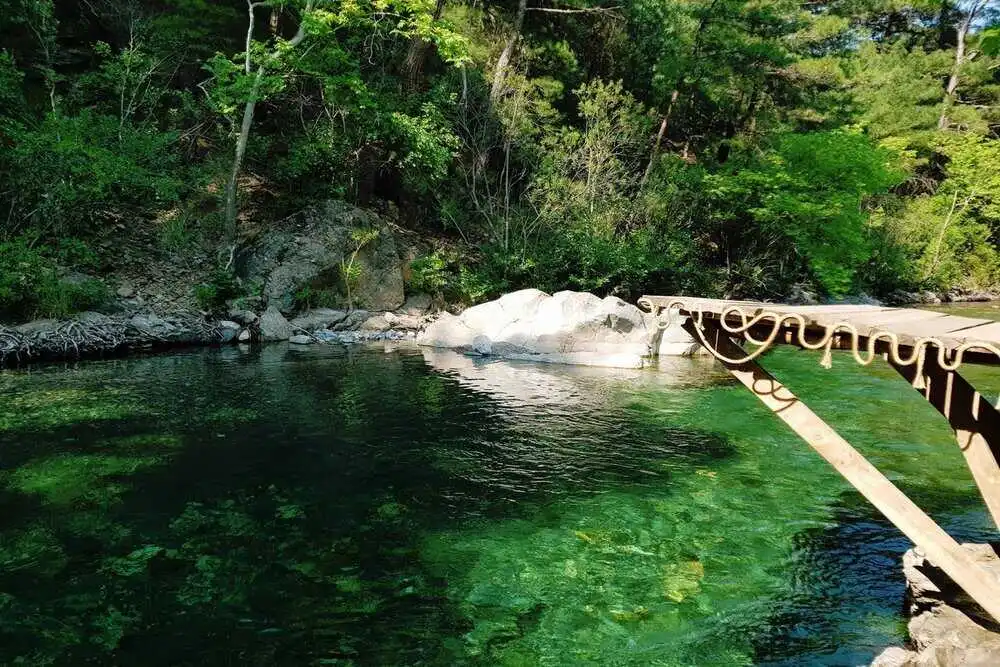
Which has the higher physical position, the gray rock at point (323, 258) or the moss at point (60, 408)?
the gray rock at point (323, 258)

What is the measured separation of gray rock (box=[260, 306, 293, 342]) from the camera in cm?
1716

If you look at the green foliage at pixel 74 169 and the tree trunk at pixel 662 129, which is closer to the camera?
the green foliage at pixel 74 169

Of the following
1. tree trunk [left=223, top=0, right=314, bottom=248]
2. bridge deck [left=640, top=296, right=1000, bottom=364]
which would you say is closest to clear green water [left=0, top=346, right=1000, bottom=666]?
bridge deck [left=640, top=296, right=1000, bottom=364]

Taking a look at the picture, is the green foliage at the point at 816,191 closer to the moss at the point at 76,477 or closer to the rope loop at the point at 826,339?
the rope loop at the point at 826,339

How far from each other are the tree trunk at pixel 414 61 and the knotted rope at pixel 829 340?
65.4 feet

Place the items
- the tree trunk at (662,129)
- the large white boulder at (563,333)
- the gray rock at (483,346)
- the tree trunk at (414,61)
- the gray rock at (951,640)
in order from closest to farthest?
the gray rock at (951,640), the large white boulder at (563,333), the gray rock at (483,346), the tree trunk at (414,61), the tree trunk at (662,129)

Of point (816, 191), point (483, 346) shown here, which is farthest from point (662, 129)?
point (483, 346)

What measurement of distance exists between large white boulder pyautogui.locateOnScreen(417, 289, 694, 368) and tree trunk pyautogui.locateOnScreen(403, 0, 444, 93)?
935 centimetres

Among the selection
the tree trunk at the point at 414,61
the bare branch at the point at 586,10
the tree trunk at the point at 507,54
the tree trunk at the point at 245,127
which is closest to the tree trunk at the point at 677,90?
the bare branch at the point at 586,10

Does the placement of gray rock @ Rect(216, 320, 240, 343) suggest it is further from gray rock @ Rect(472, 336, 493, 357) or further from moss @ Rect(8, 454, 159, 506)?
moss @ Rect(8, 454, 159, 506)

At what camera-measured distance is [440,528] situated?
6391 mm

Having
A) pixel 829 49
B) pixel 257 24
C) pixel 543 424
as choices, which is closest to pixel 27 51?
pixel 257 24

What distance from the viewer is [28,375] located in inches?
483

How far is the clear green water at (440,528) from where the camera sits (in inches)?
180
